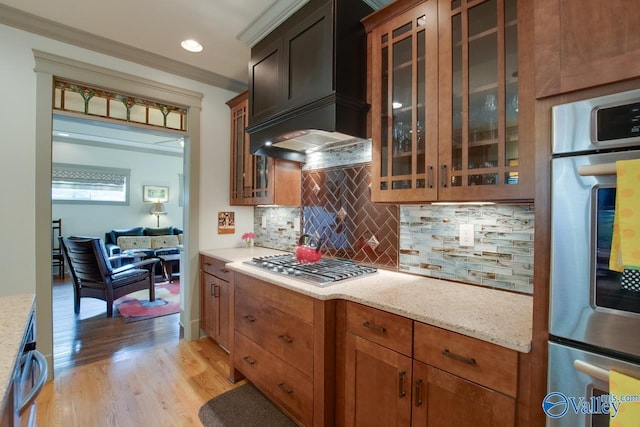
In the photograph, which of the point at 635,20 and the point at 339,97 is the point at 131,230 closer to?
the point at 339,97

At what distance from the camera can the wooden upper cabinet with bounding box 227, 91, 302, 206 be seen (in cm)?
266

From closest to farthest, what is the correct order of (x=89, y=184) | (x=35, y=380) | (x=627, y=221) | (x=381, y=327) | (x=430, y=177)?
(x=627, y=221)
(x=35, y=380)
(x=381, y=327)
(x=430, y=177)
(x=89, y=184)

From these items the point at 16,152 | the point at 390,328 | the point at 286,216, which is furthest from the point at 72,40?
the point at 390,328

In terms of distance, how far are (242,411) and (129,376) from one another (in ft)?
3.58

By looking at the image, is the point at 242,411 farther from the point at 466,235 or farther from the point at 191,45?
the point at 191,45

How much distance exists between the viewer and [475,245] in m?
1.63

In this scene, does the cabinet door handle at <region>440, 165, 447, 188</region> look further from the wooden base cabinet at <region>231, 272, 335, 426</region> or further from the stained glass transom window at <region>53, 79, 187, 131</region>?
the stained glass transom window at <region>53, 79, 187, 131</region>

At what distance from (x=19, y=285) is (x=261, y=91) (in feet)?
7.71

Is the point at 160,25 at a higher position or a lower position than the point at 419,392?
higher

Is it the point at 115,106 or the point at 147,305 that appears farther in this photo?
the point at 147,305

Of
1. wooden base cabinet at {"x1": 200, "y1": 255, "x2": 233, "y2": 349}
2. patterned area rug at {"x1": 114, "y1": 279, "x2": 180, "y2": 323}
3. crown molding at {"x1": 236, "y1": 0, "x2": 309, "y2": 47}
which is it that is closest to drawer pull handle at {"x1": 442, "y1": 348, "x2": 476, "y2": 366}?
wooden base cabinet at {"x1": 200, "y1": 255, "x2": 233, "y2": 349}

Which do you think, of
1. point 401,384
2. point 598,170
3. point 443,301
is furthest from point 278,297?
point 598,170

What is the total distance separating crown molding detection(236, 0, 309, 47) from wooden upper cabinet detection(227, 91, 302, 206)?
0.61 m

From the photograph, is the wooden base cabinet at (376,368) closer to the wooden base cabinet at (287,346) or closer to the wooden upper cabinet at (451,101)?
the wooden base cabinet at (287,346)
